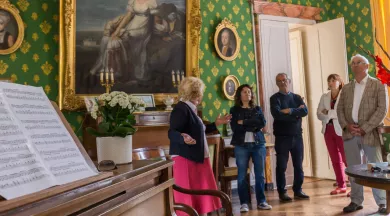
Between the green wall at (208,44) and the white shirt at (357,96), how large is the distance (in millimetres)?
2329

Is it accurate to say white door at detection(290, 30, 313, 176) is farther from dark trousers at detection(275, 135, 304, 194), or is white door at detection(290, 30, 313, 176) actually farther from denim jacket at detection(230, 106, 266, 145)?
denim jacket at detection(230, 106, 266, 145)

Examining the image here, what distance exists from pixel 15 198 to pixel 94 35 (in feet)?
14.2

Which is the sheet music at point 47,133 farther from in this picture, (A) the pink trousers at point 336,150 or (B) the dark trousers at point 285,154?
(A) the pink trousers at point 336,150

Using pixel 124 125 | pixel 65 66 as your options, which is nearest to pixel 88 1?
pixel 65 66

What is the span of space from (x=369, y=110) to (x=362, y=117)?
0.10 metres

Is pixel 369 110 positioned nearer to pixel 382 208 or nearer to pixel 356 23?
pixel 382 208

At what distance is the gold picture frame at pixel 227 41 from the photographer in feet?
19.4

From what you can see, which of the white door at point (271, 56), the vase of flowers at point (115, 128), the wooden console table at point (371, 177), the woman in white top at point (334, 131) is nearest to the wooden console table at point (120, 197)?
the vase of flowers at point (115, 128)

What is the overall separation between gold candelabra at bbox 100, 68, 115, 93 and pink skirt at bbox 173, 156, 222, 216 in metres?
2.07

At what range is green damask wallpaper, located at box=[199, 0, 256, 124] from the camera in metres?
5.80

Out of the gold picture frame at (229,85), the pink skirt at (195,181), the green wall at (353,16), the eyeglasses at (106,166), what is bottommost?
the pink skirt at (195,181)

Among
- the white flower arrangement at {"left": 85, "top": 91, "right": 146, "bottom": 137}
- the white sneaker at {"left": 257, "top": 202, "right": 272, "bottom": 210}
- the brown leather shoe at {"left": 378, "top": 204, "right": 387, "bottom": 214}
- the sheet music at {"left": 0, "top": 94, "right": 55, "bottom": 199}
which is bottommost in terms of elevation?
the white sneaker at {"left": 257, "top": 202, "right": 272, "bottom": 210}

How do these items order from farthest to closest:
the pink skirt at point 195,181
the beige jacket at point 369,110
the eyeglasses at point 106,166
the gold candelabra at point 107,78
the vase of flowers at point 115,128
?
the gold candelabra at point 107,78 < the beige jacket at point 369,110 < the pink skirt at point 195,181 < the vase of flowers at point 115,128 < the eyeglasses at point 106,166

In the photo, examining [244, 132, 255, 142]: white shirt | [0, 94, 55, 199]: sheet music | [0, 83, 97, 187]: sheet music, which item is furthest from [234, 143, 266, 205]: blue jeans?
[0, 94, 55, 199]: sheet music
